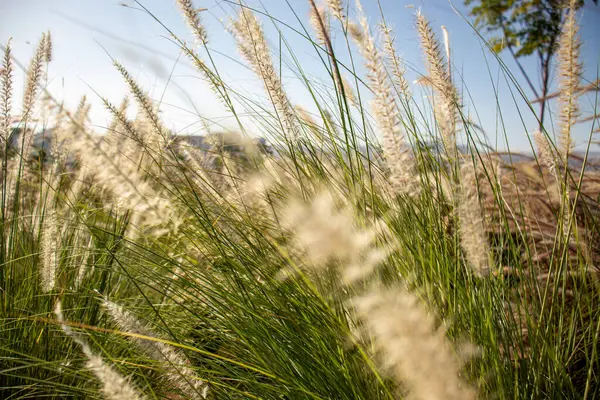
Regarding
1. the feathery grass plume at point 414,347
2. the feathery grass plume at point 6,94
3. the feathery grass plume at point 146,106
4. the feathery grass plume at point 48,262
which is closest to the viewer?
the feathery grass plume at point 414,347

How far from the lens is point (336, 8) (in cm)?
97

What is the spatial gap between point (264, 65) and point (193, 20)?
303mm

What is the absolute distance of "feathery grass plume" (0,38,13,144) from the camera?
1.62 meters

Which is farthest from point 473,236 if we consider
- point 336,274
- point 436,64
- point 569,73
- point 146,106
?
point 146,106

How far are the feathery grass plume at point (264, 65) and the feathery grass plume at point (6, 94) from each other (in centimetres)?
115

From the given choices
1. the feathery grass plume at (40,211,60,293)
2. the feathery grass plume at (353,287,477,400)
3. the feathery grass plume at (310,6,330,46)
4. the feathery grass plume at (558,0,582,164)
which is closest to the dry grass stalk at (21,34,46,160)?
the feathery grass plume at (40,211,60,293)

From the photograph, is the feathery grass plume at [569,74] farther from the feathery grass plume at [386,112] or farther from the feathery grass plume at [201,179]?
the feathery grass plume at [201,179]

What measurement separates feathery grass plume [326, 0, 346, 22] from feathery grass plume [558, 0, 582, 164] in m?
0.71

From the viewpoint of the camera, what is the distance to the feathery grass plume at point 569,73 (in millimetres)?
1184

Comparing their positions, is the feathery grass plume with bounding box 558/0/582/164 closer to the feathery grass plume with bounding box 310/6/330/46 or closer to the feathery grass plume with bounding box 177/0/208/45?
the feathery grass plume with bounding box 310/6/330/46

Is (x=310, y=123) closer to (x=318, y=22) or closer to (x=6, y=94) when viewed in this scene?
(x=318, y=22)

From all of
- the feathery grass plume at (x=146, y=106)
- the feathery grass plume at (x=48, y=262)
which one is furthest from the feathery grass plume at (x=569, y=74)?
the feathery grass plume at (x=48, y=262)

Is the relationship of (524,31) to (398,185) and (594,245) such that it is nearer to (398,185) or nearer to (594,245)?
(594,245)

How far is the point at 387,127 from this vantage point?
0.84 metres
